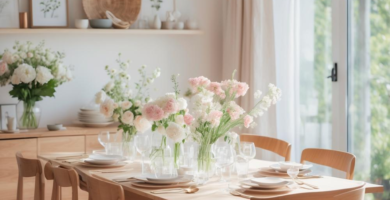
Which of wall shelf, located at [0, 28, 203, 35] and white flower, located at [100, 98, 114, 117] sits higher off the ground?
wall shelf, located at [0, 28, 203, 35]

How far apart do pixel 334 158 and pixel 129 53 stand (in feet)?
7.84

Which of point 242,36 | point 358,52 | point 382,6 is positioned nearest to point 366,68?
point 358,52

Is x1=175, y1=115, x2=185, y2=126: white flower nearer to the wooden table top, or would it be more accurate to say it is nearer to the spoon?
the spoon

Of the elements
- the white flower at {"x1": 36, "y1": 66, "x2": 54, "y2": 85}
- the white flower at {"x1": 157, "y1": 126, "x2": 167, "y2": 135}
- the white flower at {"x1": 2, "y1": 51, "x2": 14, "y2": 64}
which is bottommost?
the white flower at {"x1": 157, "y1": 126, "x2": 167, "y2": 135}

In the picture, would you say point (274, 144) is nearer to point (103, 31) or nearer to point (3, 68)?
point (103, 31)

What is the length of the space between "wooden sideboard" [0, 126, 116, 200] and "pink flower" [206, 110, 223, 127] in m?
1.89

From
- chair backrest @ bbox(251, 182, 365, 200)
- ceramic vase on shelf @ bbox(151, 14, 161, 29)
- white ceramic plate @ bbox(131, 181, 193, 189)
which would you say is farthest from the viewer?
ceramic vase on shelf @ bbox(151, 14, 161, 29)

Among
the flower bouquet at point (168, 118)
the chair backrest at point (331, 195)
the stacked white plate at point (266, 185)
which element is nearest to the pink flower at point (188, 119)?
the flower bouquet at point (168, 118)

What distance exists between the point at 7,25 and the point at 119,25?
835 mm

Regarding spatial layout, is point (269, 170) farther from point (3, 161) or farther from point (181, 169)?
point (3, 161)

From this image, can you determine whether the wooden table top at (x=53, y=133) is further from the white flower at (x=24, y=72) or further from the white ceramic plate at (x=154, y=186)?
the white ceramic plate at (x=154, y=186)

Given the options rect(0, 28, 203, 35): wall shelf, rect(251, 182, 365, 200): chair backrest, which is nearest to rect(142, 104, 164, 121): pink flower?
rect(251, 182, 365, 200): chair backrest

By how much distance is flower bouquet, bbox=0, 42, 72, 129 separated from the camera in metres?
4.40

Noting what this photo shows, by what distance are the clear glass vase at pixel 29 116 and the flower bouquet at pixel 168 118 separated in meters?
1.74
